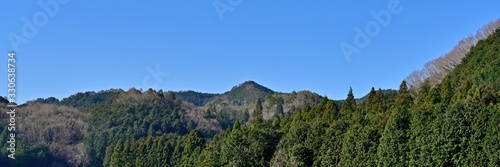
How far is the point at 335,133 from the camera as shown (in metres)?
33.3

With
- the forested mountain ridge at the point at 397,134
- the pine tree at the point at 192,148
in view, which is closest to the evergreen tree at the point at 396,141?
the forested mountain ridge at the point at 397,134

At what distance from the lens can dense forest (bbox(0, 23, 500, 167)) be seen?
25156mm

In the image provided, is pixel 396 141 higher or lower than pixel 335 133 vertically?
lower

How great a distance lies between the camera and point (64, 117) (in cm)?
9375

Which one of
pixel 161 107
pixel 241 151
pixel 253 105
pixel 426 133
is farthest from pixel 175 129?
pixel 426 133

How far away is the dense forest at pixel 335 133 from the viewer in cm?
2516

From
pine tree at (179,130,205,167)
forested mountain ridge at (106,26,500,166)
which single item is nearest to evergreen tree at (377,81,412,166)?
forested mountain ridge at (106,26,500,166)

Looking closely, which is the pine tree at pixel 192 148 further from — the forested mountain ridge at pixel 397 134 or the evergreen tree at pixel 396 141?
the evergreen tree at pixel 396 141

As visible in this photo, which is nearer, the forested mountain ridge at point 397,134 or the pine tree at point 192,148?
the forested mountain ridge at point 397,134

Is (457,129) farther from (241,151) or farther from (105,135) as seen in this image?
(105,135)

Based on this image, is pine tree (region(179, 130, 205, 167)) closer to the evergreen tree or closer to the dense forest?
the dense forest

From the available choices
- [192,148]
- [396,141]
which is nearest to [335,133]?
[396,141]

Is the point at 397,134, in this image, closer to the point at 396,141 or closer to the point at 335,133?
the point at 396,141

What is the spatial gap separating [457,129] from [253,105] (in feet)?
283
